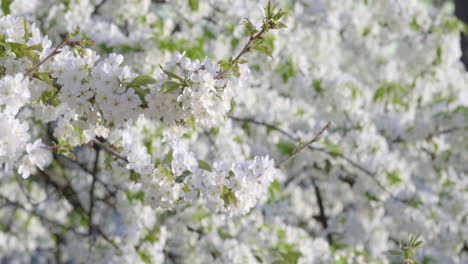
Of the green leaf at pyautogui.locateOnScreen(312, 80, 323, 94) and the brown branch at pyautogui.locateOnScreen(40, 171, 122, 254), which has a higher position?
the green leaf at pyautogui.locateOnScreen(312, 80, 323, 94)

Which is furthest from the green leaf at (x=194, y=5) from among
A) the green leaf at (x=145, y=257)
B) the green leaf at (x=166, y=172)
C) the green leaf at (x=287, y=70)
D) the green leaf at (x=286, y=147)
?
the green leaf at (x=166, y=172)

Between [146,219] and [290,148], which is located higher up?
[290,148]

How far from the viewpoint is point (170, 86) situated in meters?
1.81

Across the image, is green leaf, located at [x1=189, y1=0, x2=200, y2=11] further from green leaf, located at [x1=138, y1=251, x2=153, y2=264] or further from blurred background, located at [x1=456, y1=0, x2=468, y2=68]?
blurred background, located at [x1=456, y1=0, x2=468, y2=68]

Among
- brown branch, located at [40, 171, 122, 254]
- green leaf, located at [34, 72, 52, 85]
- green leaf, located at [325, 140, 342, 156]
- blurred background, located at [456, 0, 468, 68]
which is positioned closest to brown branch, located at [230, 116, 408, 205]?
green leaf, located at [325, 140, 342, 156]

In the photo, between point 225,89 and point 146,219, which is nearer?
point 225,89

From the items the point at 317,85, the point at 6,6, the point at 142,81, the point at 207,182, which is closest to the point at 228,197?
the point at 207,182

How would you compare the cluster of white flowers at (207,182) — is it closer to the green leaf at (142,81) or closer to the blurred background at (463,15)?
the green leaf at (142,81)

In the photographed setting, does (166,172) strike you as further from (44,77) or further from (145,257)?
(145,257)

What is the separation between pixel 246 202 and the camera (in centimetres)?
236

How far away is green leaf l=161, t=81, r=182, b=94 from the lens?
1808 mm

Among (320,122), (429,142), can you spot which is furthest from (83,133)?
(429,142)

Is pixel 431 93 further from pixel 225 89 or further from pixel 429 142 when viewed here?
pixel 225 89

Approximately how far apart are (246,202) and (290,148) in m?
2.05
